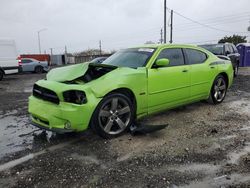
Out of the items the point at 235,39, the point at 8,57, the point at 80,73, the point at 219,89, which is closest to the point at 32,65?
the point at 8,57

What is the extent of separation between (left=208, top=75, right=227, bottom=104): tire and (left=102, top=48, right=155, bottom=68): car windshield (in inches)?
90.1

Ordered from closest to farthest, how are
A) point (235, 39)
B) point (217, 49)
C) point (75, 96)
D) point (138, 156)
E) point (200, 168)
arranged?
point (200, 168) < point (138, 156) < point (75, 96) < point (217, 49) < point (235, 39)

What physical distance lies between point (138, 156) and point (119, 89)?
125 centimetres

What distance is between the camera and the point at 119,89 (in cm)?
466

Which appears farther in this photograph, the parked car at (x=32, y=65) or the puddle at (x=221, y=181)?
the parked car at (x=32, y=65)

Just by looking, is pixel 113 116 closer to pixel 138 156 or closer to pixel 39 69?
pixel 138 156

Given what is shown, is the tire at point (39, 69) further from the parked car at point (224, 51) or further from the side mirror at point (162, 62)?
the side mirror at point (162, 62)

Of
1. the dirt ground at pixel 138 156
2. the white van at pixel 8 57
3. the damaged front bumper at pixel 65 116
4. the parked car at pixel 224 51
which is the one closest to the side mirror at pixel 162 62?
the dirt ground at pixel 138 156

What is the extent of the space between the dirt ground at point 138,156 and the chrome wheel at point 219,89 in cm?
119

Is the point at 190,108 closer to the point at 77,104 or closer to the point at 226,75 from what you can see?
the point at 226,75

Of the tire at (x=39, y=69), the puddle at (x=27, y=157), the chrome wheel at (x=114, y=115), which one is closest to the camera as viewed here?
the puddle at (x=27, y=157)

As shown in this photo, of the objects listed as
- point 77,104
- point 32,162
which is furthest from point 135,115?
point 32,162

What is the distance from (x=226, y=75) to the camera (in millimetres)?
7148

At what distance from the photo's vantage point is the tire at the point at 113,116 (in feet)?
14.5
